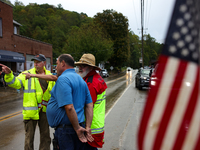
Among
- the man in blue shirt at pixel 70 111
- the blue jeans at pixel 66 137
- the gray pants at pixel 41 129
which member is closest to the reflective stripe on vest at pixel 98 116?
the man in blue shirt at pixel 70 111

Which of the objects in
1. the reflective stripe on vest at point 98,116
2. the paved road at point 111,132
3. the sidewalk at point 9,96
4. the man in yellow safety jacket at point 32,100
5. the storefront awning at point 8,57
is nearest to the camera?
the reflective stripe on vest at point 98,116

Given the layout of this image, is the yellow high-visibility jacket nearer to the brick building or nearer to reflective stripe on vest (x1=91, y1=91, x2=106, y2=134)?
reflective stripe on vest (x1=91, y1=91, x2=106, y2=134)

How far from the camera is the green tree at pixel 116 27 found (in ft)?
166

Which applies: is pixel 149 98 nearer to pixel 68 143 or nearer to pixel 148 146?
pixel 148 146

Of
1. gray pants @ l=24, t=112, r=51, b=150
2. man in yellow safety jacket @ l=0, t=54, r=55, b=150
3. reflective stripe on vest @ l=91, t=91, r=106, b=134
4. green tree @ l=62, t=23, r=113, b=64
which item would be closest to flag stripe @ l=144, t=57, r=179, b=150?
reflective stripe on vest @ l=91, t=91, r=106, b=134

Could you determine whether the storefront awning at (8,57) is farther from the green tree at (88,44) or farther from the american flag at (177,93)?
the american flag at (177,93)

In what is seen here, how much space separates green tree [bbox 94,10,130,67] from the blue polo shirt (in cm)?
4880

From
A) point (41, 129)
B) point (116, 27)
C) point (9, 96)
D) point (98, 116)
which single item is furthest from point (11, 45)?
point (116, 27)

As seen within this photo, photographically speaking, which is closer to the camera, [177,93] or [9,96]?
[177,93]

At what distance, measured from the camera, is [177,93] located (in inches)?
40.0

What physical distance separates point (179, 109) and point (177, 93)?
0.28ft

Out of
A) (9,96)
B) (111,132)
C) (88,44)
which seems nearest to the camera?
(111,132)

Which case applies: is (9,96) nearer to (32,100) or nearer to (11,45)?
(11,45)

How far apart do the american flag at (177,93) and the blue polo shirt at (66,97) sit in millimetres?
1505
